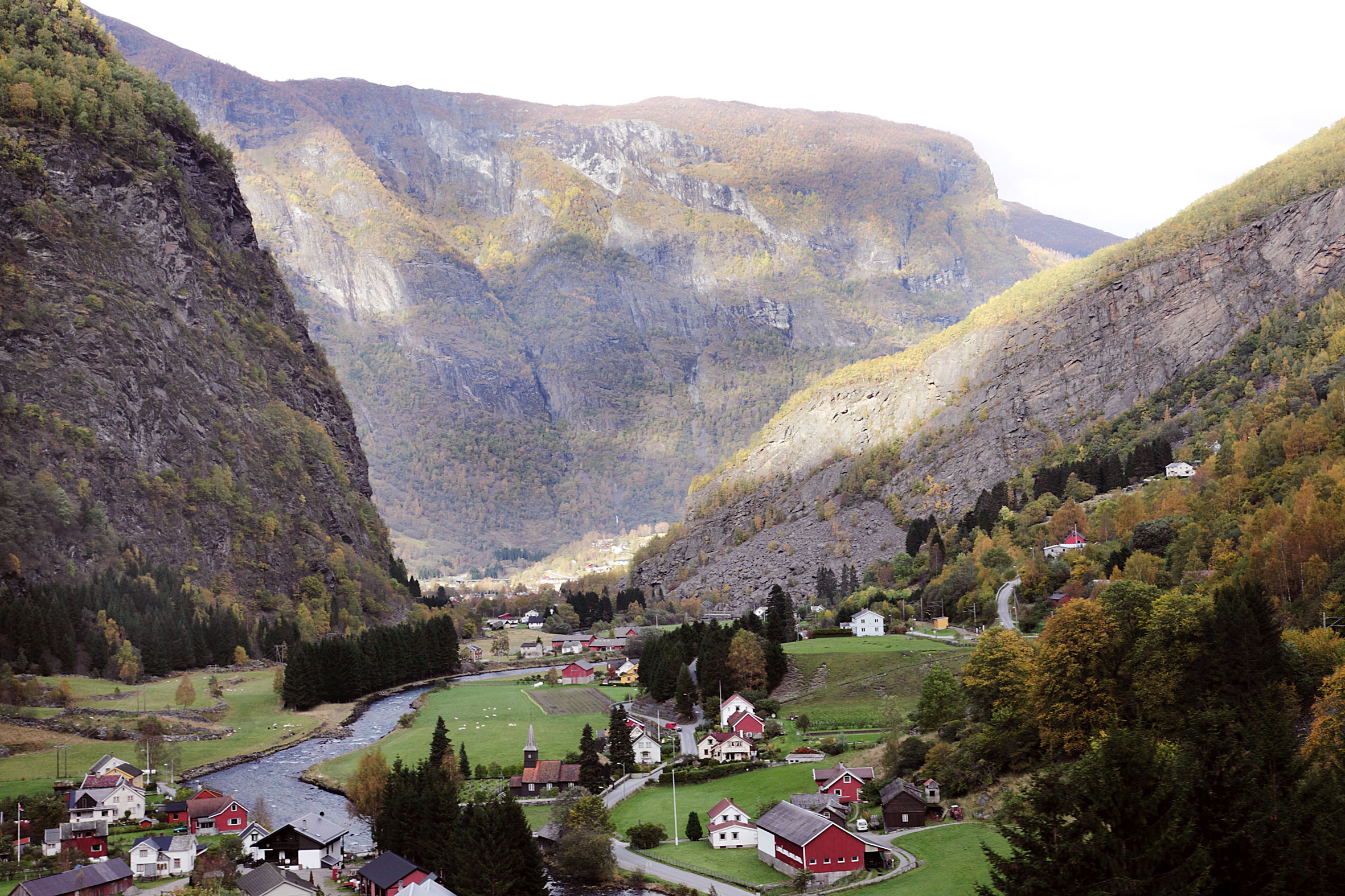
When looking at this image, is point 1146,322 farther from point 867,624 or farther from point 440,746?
point 440,746

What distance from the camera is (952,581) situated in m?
114

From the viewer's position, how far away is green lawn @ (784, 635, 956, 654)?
94000 mm

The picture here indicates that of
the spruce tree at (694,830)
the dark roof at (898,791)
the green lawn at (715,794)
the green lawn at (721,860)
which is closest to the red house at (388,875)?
the green lawn at (721,860)

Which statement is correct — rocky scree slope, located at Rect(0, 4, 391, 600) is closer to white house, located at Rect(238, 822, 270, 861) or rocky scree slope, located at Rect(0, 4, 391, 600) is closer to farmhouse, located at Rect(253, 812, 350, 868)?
white house, located at Rect(238, 822, 270, 861)

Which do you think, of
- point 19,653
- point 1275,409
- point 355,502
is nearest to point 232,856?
point 19,653

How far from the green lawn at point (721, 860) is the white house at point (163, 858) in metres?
22.9

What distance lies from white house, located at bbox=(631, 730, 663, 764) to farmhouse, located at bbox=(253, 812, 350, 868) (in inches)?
980

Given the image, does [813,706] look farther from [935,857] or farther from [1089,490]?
[1089,490]

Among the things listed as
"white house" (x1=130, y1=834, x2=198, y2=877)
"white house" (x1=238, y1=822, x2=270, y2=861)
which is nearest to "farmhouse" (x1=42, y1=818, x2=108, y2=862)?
"white house" (x1=130, y1=834, x2=198, y2=877)

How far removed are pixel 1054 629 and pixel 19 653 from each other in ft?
281

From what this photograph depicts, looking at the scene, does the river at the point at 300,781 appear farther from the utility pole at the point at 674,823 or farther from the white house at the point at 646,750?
the white house at the point at 646,750

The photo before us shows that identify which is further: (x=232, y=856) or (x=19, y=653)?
(x=19, y=653)

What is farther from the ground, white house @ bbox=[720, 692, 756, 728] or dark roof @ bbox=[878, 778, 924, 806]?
dark roof @ bbox=[878, 778, 924, 806]

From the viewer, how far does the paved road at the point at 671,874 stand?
46.7m
